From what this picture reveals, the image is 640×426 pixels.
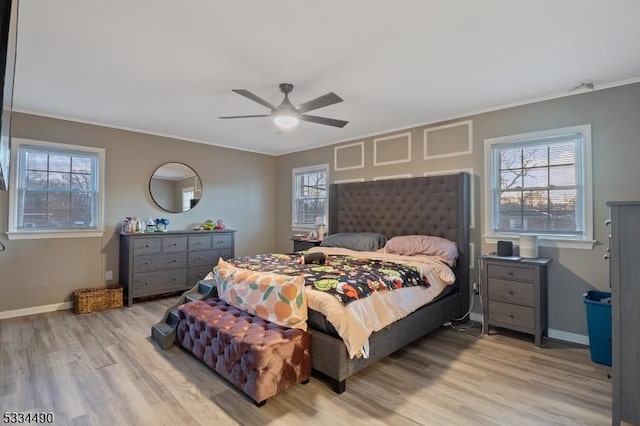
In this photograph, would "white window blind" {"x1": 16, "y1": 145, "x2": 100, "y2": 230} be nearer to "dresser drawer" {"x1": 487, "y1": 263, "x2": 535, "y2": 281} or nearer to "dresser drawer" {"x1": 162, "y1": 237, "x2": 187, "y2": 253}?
"dresser drawer" {"x1": 162, "y1": 237, "x2": 187, "y2": 253}

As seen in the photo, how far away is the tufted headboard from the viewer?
3875 mm

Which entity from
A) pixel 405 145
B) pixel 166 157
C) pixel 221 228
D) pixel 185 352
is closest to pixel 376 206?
pixel 405 145

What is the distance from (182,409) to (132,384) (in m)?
0.58

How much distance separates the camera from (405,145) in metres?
4.59

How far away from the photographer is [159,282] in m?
4.66

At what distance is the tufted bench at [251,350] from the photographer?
7.06 ft

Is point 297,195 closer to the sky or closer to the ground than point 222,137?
closer to the ground

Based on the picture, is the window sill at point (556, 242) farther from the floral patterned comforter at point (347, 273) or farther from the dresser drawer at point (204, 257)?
the dresser drawer at point (204, 257)

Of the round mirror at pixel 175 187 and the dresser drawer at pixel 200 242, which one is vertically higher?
the round mirror at pixel 175 187

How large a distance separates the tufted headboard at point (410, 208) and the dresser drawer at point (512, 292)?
0.47m

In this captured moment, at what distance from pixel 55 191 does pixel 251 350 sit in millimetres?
3856

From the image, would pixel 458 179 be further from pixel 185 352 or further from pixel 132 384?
pixel 132 384

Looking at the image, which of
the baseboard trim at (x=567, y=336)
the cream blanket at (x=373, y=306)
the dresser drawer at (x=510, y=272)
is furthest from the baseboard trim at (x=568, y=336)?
the cream blanket at (x=373, y=306)

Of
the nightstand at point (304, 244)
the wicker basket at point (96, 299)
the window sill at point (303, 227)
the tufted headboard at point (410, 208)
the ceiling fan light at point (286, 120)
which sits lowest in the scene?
the wicker basket at point (96, 299)
